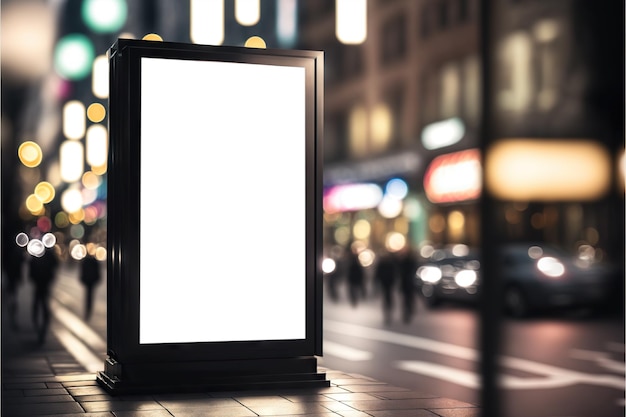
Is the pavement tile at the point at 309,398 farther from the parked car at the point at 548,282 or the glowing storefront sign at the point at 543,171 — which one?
the parked car at the point at 548,282

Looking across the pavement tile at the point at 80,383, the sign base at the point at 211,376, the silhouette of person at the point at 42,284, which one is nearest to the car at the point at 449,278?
the silhouette of person at the point at 42,284

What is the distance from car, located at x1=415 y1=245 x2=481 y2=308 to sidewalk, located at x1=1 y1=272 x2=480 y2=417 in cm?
1326

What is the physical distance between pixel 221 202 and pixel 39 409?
9.42 feet

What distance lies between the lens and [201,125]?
1046cm

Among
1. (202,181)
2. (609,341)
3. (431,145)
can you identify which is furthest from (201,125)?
(431,145)

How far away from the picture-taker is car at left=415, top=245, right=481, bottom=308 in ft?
81.5

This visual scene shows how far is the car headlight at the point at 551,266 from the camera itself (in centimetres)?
2172

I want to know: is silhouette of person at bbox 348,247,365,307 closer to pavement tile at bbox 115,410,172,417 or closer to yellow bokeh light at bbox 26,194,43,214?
pavement tile at bbox 115,410,172,417

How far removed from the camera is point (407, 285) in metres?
22.8

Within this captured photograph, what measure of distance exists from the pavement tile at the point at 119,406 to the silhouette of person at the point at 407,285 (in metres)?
13.5

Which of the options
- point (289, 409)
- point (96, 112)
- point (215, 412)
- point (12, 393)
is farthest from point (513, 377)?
point (96, 112)

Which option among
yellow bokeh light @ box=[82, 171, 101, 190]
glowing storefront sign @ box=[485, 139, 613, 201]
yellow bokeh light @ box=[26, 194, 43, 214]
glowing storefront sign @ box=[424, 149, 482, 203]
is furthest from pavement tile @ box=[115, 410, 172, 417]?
yellow bokeh light @ box=[26, 194, 43, 214]

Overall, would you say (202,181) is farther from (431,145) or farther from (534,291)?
(431,145)

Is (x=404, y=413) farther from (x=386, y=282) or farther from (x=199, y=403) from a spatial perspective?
(x=386, y=282)
